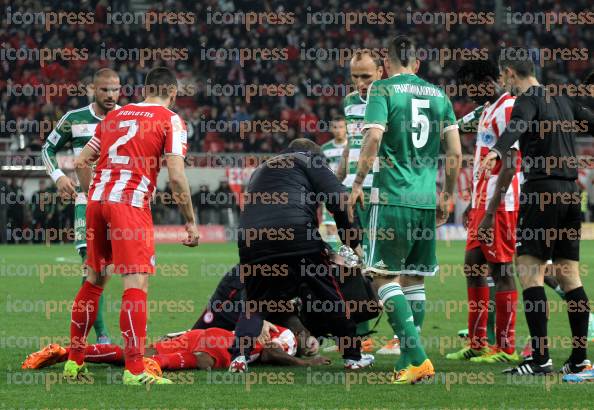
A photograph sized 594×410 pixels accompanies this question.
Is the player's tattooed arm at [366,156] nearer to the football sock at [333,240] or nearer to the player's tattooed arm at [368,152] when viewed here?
the player's tattooed arm at [368,152]

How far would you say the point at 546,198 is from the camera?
7.43 meters

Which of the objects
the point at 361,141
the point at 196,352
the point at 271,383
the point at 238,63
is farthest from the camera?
the point at 238,63

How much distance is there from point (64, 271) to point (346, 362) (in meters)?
10.8

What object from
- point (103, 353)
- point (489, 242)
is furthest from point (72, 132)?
point (489, 242)

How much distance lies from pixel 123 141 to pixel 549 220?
298cm

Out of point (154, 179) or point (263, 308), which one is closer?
point (154, 179)

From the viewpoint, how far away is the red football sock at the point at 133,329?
23.1 feet

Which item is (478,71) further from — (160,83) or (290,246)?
(160,83)

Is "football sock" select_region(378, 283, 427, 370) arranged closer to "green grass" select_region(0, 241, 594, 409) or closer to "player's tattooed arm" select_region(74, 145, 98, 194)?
"green grass" select_region(0, 241, 594, 409)

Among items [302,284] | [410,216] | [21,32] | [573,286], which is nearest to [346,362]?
[302,284]

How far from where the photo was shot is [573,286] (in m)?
7.48

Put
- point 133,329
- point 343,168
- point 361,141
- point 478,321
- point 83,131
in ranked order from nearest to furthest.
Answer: point 133,329 → point 478,321 → point 83,131 → point 361,141 → point 343,168

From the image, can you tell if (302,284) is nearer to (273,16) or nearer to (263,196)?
(263,196)

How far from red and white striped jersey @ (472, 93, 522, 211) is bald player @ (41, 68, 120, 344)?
3122 mm
